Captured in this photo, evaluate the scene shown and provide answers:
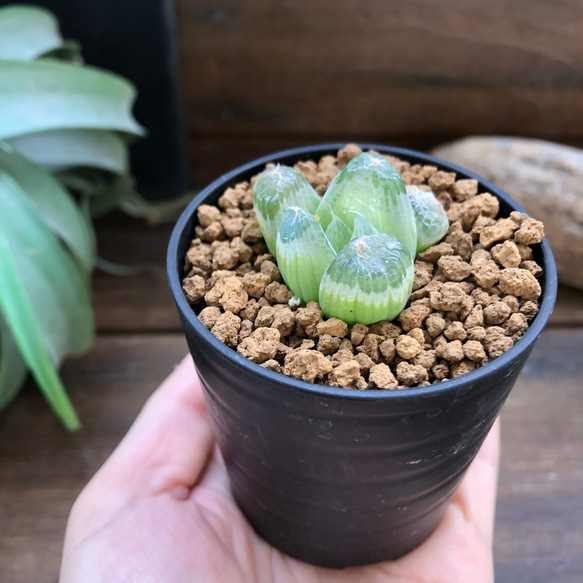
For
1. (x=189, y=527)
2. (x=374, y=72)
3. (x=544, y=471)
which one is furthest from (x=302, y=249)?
(x=374, y=72)

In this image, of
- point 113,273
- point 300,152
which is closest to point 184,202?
point 113,273

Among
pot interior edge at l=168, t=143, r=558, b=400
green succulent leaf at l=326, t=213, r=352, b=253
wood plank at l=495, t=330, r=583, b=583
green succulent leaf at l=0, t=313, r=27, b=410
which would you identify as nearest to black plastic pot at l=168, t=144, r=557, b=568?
pot interior edge at l=168, t=143, r=558, b=400

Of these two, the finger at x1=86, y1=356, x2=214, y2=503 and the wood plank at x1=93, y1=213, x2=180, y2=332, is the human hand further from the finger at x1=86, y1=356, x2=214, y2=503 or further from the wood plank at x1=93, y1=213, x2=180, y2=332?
the wood plank at x1=93, y1=213, x2=180, y2=332

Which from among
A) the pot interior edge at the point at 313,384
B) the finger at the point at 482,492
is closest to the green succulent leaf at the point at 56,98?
the pot interior edge at the point at 313,384

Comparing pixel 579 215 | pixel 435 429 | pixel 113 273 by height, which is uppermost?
pixel 435 429

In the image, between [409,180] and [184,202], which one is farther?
[184,202]

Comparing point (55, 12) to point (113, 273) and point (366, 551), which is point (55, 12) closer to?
point (113, 273)
